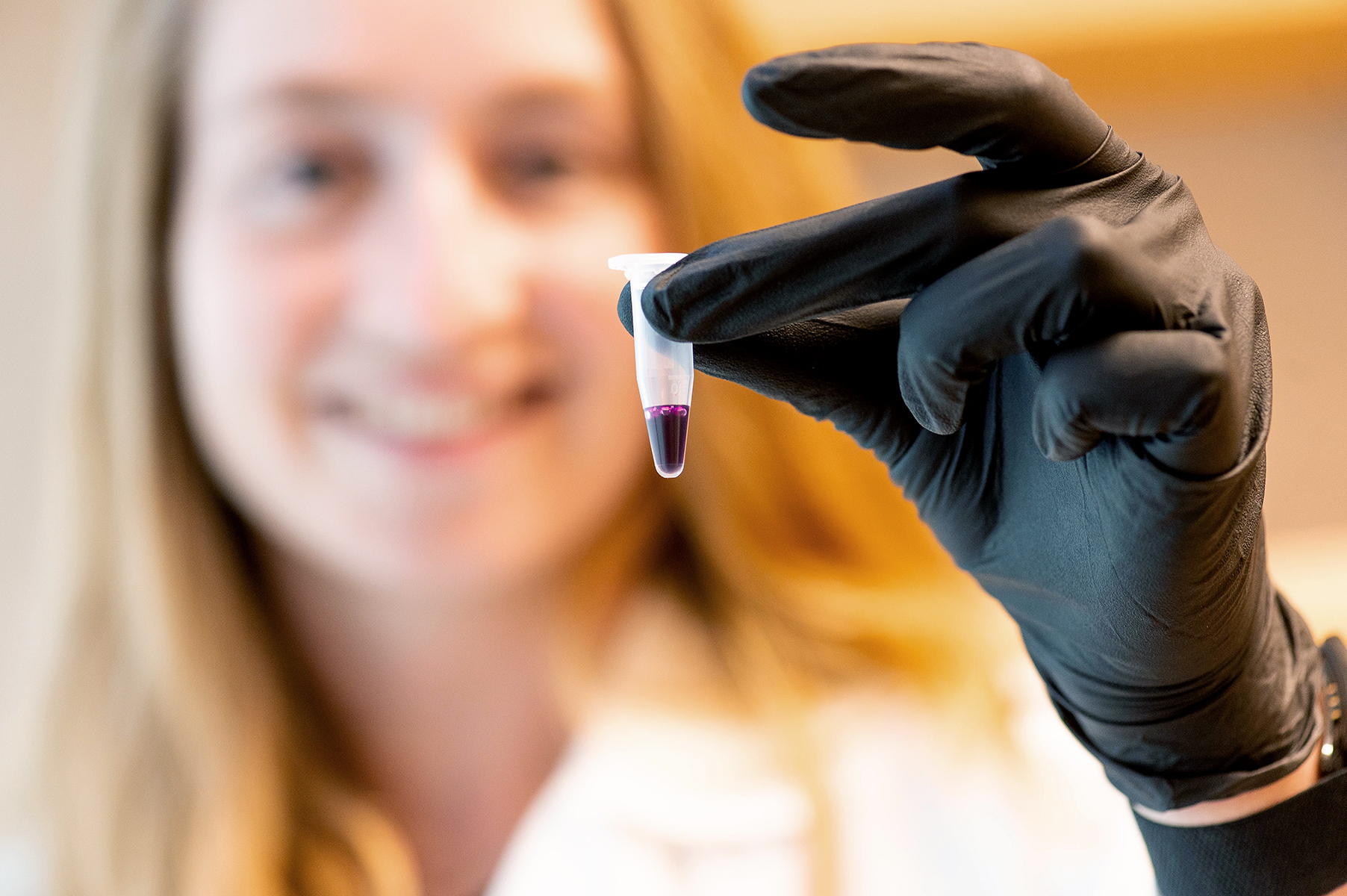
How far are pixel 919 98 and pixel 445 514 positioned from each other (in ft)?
2.20

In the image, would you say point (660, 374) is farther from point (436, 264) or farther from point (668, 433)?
point (436, 264)

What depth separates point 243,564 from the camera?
1147 mm

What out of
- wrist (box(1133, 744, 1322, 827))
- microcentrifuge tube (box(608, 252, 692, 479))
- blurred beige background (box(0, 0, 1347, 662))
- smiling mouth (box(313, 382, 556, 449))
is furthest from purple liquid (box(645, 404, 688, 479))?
blurred beige background (box(0, 0, 1347, 662))

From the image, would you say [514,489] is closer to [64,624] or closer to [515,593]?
[515,593]

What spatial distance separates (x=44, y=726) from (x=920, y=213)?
4.18ft

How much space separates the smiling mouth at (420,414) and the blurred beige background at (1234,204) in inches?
32.5

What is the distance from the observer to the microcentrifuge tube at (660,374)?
0.46 metres

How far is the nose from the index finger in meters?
0.53

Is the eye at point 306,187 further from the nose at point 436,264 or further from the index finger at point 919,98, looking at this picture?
the index finger at point 919,98

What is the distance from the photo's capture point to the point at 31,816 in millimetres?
1228

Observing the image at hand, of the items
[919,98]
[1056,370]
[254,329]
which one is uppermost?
[919,98]

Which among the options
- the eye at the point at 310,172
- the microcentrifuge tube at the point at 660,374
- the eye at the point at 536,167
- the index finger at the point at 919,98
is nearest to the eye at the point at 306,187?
the eye at the point at 310,172

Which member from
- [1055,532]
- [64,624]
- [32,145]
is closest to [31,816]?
[64,624]

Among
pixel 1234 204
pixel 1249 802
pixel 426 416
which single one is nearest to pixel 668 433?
pixel 1249 802
